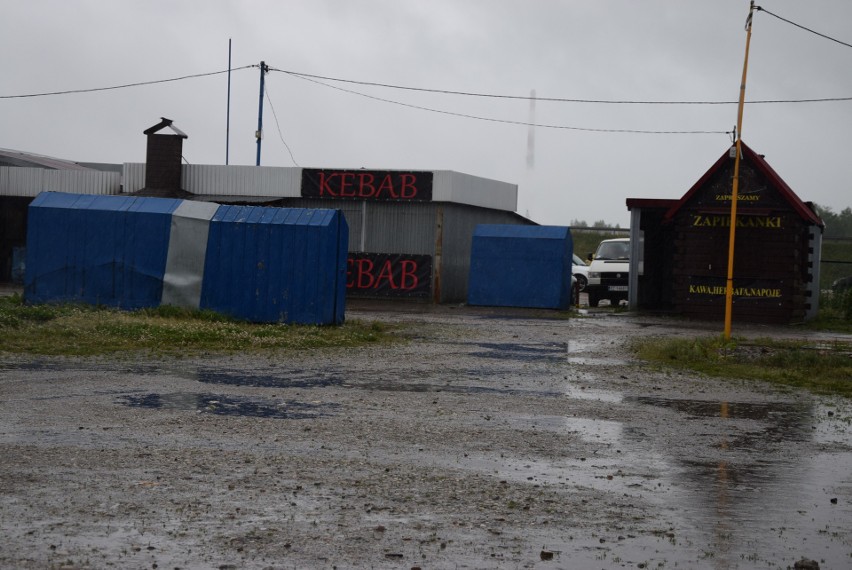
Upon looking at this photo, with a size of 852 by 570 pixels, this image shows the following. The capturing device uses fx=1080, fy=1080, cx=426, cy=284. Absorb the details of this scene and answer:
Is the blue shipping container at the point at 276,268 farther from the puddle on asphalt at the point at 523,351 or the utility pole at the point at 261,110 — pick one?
the utility pole at the point at 261,110

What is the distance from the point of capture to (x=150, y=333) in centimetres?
1770

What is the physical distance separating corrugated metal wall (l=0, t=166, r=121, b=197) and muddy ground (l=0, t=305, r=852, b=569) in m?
25.2

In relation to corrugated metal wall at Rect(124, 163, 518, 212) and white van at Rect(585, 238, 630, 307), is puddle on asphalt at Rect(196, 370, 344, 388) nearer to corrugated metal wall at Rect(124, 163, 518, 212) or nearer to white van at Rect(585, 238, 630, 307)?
corrugated metal wall at Rect(124, 163, 518, 212)

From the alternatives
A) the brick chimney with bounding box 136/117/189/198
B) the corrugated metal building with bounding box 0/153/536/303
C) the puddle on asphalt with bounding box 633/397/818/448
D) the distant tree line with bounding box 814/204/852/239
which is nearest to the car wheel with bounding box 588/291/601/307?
the corrugated metal building with bounding box 0/153/536/303

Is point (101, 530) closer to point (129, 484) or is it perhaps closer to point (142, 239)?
point (129, 484)

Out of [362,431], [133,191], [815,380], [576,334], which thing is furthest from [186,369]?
[133,191]

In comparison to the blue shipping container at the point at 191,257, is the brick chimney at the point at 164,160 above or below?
above

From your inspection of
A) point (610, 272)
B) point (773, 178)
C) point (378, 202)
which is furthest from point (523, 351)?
point (610, 272)

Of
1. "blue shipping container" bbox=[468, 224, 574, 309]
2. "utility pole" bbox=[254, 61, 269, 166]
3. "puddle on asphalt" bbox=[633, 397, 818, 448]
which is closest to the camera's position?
"puddle on asphalt" bbox=[633, 397, 818, 448]

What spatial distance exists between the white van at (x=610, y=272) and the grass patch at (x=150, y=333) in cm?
1671

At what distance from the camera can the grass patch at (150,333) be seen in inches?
651

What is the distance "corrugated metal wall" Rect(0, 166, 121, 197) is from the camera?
Result: 38.1m

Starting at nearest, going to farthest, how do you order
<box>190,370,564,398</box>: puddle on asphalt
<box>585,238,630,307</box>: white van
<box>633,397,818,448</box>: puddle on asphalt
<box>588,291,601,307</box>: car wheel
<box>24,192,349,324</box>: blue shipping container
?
<box>633,397,818,448</box>: puddle on asphalt → <box>190,370,564,398</box>: puddle on asphalt → <box>24,192,349,324</box>: blue shipping container → <box>585,238,630,307</box>: white van → <box>588,291,601,307</box>: car wheel

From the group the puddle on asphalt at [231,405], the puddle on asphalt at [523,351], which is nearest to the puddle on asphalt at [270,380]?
the puddle on asphalt at [231,405]
